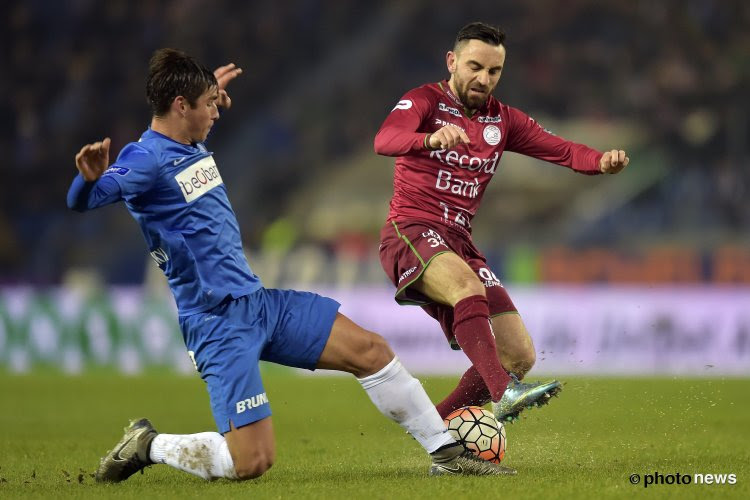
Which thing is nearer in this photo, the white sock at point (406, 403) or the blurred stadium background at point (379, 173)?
the white sock at point (406, 403)

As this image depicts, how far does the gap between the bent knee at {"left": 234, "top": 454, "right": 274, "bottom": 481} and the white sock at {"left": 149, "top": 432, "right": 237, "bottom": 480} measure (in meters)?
0.04

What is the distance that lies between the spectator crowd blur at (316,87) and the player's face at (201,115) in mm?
11585

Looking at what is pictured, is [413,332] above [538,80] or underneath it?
underneath

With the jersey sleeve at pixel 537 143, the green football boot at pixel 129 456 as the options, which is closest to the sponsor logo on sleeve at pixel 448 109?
the jersey sleeve at pixel 537 143

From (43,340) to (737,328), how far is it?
→ 904 centimetres

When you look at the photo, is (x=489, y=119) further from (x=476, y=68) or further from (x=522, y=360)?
(x=522, y=360)

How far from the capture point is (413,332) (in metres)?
14.4

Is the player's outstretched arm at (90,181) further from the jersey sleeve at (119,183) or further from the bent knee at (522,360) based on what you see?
the bent knee at (522,360)

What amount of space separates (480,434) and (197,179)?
192 centimetres

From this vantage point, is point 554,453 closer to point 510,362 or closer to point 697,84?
point 510,362

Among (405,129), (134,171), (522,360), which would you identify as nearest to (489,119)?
(405,129)

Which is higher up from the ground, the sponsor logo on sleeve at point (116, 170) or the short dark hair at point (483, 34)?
the short dark hair at point (483, 34)

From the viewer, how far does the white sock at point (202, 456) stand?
5.16m

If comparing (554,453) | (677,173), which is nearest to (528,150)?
(554,453)
